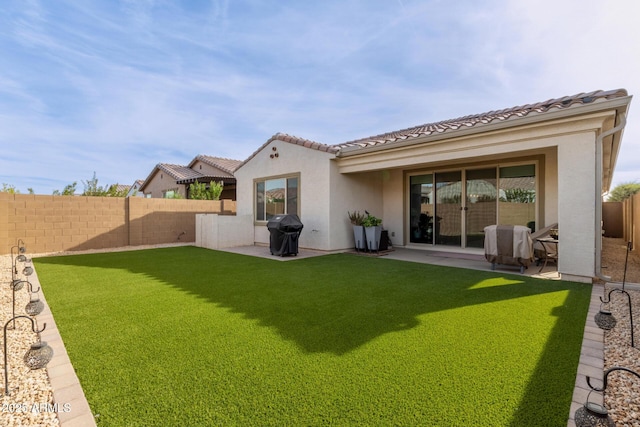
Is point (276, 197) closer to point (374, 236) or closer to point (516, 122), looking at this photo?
point (374, 236)

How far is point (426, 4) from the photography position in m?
7.78

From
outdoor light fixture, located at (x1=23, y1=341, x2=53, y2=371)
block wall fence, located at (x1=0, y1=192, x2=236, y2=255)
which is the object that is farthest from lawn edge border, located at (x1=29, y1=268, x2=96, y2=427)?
block wall fence, located at (x1=0, y1=192, x2=236, y2=255)

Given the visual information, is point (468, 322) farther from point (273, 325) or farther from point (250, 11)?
point (250, 11)

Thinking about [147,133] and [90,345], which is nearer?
[90,345]

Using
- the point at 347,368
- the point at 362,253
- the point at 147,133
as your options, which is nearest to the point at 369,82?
the point at 362,253

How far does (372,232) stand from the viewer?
348 inches

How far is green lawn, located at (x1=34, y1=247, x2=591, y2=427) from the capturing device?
1883 mm

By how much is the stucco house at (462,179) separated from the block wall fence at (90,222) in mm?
2995

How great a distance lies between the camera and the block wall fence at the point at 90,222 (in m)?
9.09

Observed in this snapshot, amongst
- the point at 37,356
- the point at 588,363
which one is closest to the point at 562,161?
the point at 588,363

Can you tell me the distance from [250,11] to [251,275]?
759 centimetres

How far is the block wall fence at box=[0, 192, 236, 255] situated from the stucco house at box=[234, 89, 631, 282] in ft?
9.82

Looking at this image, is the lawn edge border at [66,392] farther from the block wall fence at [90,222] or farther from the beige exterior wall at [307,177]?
the block wall fence at [90,222]

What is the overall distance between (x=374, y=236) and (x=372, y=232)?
13 cm
